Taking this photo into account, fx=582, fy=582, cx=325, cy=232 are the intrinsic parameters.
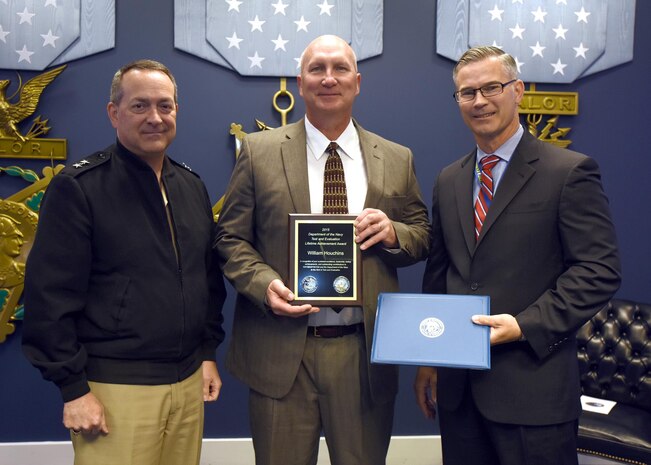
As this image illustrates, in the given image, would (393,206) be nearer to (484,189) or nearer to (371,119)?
(484,189)

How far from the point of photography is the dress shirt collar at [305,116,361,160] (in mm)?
2080

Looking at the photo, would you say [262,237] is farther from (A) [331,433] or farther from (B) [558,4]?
(B) [558,4]

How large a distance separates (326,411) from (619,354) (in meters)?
2.05

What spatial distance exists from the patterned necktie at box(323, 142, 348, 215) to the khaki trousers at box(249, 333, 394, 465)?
1.46 feet

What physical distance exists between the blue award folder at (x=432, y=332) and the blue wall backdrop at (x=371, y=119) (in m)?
1.80

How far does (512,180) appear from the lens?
184cm

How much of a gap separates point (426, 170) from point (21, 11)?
99.5 inches

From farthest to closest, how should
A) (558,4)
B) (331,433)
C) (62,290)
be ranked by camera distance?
(558,4), (331,433), (62,290)

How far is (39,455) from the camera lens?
135 inches

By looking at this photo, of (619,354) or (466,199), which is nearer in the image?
(466,199)

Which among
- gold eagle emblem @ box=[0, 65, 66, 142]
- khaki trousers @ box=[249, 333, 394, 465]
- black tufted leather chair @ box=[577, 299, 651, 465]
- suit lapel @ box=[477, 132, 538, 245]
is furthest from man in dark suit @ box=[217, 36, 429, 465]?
gold eagle emblem @ box=[0, 65, 66, 142]

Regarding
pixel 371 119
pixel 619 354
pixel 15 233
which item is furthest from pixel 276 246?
pixel 619 354

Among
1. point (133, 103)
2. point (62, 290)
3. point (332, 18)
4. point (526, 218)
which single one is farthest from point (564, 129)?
point (62, 290)

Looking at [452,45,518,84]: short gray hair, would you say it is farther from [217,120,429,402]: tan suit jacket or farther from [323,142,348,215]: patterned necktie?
[323,142,348,215]: patterned necktie
